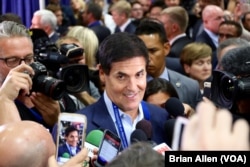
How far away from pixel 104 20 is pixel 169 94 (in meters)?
5.60

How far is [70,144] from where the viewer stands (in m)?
1.54

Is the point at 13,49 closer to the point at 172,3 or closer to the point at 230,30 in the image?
the point at 230,30

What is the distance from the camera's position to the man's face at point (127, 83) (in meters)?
2.17

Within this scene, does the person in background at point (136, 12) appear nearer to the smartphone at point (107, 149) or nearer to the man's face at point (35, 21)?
the man's face at point (35, 21)

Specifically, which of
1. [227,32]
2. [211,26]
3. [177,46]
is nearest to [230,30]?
[227,32]

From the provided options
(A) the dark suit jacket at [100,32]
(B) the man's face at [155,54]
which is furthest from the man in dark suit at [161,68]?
(A) the dark suit jacket at [100,32]

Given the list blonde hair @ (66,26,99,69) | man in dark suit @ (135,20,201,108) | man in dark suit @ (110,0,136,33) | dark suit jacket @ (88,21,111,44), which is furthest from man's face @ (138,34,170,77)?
man in dark suit @ (110,0,136,33)

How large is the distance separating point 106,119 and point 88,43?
1.94 metres

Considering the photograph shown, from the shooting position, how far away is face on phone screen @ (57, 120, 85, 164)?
1.53 meters

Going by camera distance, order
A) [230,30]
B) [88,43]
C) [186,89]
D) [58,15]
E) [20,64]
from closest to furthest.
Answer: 1. [20,64]
2. [186,89]
3. [88,43]
4. [230,30]
5. [58,15]

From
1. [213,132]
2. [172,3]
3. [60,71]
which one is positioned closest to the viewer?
[213,132]

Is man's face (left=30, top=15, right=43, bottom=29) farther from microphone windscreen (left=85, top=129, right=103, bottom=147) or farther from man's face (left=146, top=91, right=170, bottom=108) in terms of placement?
microphone windscreen (left=85, top=129, right=103, bottom=147)

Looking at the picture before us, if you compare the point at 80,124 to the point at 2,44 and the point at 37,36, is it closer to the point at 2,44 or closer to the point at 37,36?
the point at 2,44
